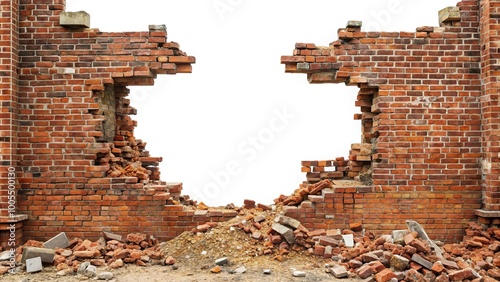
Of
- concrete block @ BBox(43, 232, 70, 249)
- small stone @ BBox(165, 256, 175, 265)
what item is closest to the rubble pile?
small stone @ BBox(165, 256, 175, 265)

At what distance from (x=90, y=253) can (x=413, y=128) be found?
5.41m

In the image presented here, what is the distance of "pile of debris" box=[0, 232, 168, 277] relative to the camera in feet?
20.3

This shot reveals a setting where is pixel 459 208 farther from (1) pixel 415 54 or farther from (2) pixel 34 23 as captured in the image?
(2) pixel 34 23

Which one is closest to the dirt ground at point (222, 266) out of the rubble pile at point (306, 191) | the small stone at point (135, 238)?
the small stone at point (135, 238)

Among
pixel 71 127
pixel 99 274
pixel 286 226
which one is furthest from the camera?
pixel 71 127

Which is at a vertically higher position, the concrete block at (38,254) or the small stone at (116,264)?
the concrete block at (38,254)

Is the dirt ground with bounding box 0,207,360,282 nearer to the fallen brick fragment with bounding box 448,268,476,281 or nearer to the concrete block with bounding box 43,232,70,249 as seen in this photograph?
the concrete block with bounding box 43,232,70,249

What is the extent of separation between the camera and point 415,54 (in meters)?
7.23

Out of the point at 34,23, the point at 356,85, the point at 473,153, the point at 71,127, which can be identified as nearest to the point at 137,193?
the point at 71,127

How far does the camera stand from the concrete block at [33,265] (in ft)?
20.1

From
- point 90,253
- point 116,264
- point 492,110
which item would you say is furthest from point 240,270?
point 492,110

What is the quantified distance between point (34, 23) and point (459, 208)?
25.1 feet

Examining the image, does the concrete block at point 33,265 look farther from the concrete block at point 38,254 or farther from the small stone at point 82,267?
the small stone at point 82,267

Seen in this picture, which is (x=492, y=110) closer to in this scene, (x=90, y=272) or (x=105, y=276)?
(x=105, y=276)
